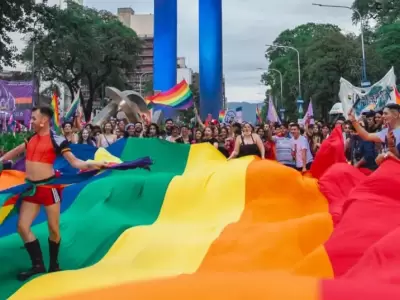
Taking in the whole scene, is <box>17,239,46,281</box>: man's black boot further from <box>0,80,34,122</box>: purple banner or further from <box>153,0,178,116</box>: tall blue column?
<box>153,0,178,116</box>: tall blue column

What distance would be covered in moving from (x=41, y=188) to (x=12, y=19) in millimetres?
19230

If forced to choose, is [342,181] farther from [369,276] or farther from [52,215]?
[369,276]

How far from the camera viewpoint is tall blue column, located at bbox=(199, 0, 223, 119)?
A: 32.2 metres

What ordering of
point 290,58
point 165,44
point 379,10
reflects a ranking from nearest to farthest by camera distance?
point 165,44, point 379,10, point 290,58

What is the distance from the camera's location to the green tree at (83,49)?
995 inches

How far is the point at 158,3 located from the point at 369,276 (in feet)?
87.5

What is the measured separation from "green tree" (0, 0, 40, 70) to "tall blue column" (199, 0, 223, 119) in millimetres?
10606

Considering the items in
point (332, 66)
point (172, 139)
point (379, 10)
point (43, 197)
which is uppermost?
point (379, 10)

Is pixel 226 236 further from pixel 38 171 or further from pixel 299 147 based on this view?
pixel 299 147

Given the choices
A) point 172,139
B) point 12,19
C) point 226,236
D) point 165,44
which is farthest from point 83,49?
point 226,236

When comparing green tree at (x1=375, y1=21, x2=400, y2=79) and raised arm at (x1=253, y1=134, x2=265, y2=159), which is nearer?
raised arm at (x1=253, y1=134, x2=265, y2=159)

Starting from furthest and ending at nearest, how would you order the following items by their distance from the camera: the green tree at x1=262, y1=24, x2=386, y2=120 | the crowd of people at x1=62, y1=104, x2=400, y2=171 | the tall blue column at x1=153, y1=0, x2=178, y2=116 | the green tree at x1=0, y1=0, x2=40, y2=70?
the green tree at x1=262, y1=24, x2=386, y2=120 < the tall blue column at x1=153, y1=0, x2=178, y2=116 < the green tree at x1=0, y1=0, x2=40, y2=70 < the crowd of people at x1=62, y1=104, x2=400, y2=171

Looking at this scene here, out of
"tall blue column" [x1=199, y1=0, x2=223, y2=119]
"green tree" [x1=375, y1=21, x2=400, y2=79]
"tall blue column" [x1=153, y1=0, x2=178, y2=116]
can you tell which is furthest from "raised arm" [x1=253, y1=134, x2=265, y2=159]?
"green tree" [x1=375, y1=21, x2=400, y2=79]

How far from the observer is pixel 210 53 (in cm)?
3269
